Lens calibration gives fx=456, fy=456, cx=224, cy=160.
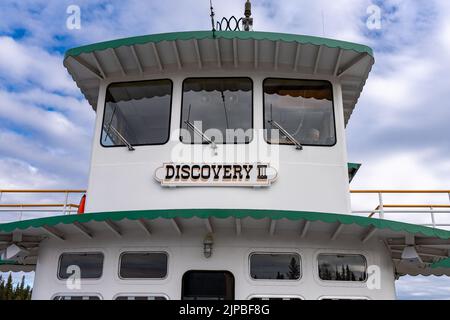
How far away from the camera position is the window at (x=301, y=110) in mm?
7953

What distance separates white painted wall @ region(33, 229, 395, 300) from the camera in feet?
21.8

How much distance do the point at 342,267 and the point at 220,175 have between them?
2.35 meters

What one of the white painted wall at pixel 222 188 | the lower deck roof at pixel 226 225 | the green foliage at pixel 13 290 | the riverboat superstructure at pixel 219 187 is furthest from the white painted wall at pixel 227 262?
the green foliage at pixel 13 290

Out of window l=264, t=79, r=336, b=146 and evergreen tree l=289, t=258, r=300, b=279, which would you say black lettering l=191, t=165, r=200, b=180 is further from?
evergreen tree l=289, t=258, r=300, b=279

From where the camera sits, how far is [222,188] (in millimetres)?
7355

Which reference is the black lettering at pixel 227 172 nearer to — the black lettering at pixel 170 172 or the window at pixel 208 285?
the black lettering at pixel 170 172

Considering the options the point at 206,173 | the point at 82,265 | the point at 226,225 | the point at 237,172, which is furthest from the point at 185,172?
the point at 82,265

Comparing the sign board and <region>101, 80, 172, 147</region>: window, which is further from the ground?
<region>101, 80, 172, 147</region>: window

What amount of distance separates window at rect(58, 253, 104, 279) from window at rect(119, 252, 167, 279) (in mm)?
385

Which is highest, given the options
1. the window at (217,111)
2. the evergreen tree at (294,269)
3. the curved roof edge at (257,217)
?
the window at (217,111)

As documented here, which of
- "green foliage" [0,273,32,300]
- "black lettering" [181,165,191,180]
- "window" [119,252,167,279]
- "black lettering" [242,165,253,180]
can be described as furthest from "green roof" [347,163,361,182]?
"green foliage" [0,273,32,300]

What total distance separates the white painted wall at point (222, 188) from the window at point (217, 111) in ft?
0.50

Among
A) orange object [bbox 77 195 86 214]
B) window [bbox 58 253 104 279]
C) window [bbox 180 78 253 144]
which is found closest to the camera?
window [bbox 58 253 104 279]

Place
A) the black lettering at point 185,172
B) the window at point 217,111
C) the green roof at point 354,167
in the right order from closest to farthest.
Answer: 1. the black lettering at point 185,172
2. the window at point 217,111
3. the green roof at point 354,167
